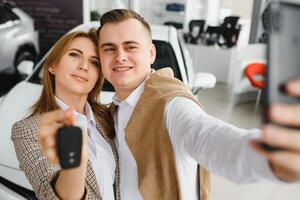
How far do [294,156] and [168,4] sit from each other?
7.93 meters

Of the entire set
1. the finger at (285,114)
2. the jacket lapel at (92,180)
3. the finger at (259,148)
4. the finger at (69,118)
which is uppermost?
the finger at (285,114)

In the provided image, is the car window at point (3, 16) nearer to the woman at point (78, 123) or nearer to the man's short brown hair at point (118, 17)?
the woman at point (78, 123)

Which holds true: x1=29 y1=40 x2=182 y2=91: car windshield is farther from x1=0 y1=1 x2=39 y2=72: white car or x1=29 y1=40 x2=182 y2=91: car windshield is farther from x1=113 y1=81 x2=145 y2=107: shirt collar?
x1=0 y1=1 x2=39 y2=72: white car

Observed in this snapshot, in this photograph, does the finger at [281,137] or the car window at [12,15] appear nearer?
the finger at [281,137]

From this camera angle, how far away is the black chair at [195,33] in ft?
21.8

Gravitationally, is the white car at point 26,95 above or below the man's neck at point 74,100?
below

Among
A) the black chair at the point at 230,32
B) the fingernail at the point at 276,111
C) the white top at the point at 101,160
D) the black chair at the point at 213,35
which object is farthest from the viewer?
the black chair at the point at 213,35

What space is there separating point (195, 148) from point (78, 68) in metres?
0.56

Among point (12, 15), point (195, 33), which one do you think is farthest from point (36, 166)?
point (195, 33)

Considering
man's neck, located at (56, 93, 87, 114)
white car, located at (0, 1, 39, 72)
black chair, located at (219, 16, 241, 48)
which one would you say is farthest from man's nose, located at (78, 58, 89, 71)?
black chair, located at (219, 16, 241, 48)

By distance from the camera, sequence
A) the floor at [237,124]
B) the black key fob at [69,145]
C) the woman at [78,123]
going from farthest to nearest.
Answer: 1. the floor at [237,124]
2. the woman at [78,123]
3. the black key fob at [69,145]

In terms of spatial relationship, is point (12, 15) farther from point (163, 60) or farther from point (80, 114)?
point (80, 114)

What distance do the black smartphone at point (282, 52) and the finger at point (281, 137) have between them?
11 millimetres

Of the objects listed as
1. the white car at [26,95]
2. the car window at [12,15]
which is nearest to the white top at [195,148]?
the white car at [26,95]
